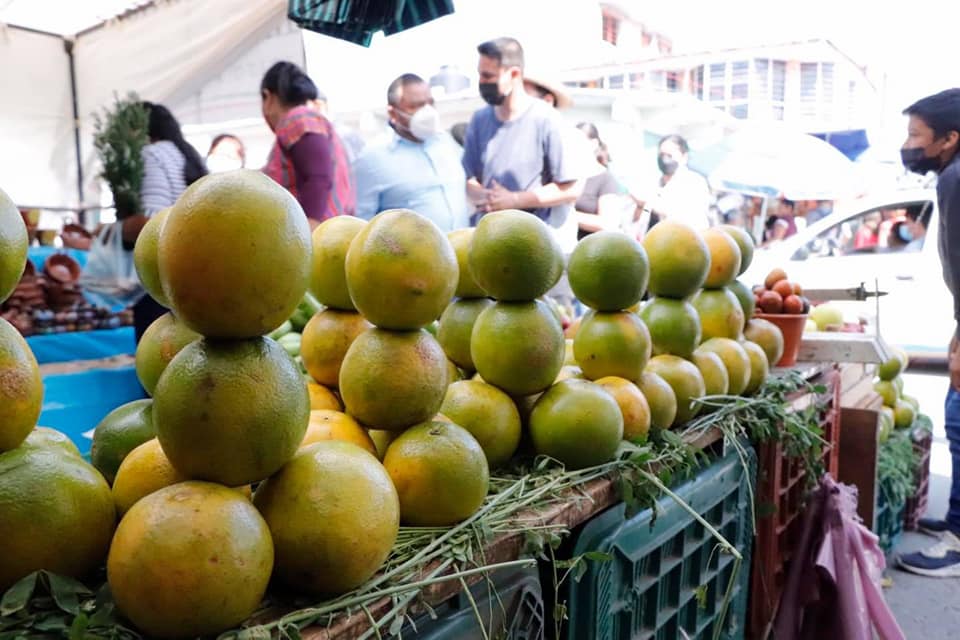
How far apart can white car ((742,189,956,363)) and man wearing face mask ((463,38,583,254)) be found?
4936mm

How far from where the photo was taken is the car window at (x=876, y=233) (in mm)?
8406

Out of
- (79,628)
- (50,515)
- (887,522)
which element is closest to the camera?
(79,628)

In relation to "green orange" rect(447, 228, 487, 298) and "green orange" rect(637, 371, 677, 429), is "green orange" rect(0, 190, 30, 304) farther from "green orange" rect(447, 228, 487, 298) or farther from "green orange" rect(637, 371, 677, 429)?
"green orange" rect(637, 371, 677, 429)

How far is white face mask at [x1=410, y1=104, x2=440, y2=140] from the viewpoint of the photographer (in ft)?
14.1

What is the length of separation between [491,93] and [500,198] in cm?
59

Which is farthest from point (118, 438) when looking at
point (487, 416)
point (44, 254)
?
point (44, 254)

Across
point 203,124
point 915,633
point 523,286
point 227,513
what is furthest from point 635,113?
point 227,513

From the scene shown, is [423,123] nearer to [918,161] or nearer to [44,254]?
[918,161]

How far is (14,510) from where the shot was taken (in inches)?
34.7

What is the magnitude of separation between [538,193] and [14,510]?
3.56 m

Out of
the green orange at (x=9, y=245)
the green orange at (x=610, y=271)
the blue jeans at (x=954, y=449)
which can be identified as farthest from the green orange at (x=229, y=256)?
the blue jeans at (x=954, y=449)

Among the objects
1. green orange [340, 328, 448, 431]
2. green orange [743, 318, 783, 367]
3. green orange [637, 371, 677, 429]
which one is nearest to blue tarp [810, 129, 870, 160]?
green orange [743, 318, 783, 367]

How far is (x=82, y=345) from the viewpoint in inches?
194

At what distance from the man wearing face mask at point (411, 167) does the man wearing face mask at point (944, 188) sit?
2466 mm
